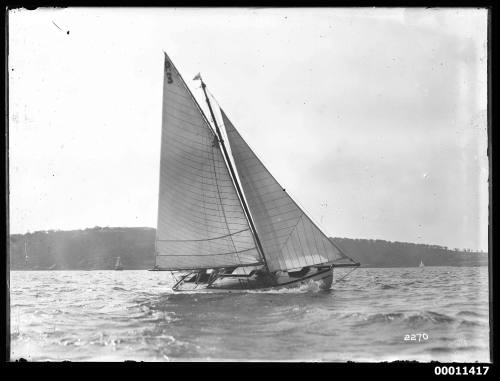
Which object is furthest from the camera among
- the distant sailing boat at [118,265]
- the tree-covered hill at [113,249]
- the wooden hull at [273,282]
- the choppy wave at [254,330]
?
the distant sailing boat at [118,265]

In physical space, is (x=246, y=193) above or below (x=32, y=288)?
above

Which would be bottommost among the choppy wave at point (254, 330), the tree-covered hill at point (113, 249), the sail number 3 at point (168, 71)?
the choppy wave at point (254, 330)

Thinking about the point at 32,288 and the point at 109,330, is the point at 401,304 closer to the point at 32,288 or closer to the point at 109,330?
the point at 109,330

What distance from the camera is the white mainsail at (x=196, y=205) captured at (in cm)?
1706

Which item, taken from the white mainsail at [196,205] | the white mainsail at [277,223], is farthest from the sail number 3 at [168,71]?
the white mainsail at [277,223]

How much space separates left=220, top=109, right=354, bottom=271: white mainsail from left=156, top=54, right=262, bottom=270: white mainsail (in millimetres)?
821

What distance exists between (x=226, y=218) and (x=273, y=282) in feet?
9.60

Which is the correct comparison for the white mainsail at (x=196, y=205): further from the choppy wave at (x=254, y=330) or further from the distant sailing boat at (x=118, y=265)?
the distant sailing boat at (x=118, y=265)

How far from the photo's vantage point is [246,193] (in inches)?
716

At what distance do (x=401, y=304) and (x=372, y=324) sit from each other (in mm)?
2119

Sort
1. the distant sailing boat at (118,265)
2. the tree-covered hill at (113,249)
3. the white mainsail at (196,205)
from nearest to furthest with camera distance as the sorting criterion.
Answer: the tree-covered hill at (113,249)
the white mainsail at (196,205)
the distant sailing boat at (118,265)

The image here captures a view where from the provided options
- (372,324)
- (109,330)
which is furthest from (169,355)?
(372,324)

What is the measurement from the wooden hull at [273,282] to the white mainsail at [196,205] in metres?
0.73

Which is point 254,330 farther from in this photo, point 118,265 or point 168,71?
point 118,265
